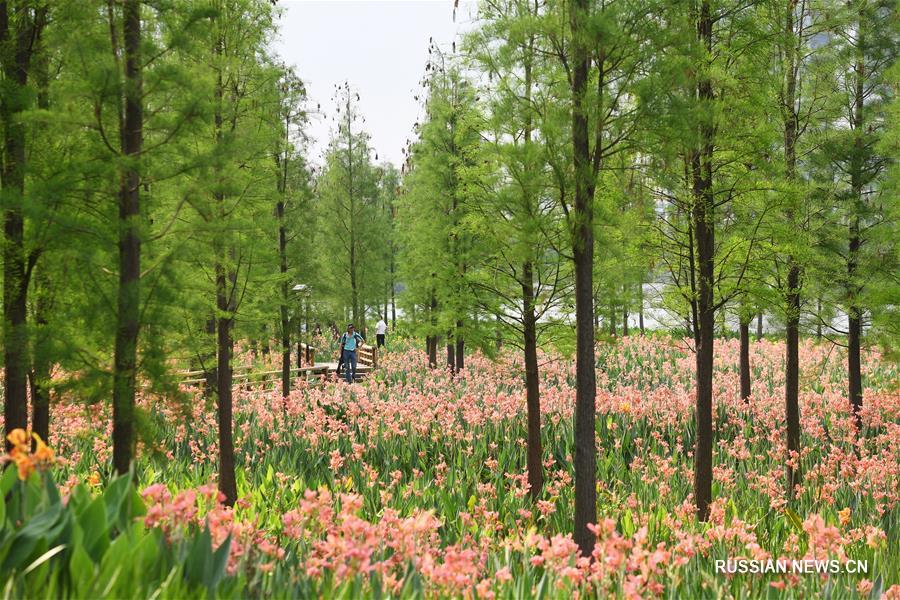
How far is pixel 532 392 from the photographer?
29.5 ft

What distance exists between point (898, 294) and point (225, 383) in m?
9.49

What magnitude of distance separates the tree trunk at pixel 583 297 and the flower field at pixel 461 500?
41cm

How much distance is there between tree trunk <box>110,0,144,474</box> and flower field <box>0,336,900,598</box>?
0.72 ft

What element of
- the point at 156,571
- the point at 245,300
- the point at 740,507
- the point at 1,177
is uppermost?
the point at 1,177

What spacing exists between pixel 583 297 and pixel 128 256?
13.8 ft

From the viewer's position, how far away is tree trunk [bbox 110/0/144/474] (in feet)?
17.8

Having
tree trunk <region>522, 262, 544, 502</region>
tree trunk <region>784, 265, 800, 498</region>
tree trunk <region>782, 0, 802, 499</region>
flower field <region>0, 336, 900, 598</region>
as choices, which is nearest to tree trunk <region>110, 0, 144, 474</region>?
flower field <region>0, 336, 900, 598</region>

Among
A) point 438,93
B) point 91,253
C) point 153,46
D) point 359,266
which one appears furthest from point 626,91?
point 359,266

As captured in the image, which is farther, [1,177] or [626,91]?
[626,91]

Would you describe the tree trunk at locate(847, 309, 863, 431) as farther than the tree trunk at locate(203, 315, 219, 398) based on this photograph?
Yes

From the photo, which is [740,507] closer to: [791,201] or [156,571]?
[791,201]

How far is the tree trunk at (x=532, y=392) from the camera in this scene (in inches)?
345

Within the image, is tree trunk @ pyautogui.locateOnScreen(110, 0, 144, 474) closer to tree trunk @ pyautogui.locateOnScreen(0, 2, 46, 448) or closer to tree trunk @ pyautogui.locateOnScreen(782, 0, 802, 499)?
tree trunk @ pyautogui.locateOnScreen(0, 2, 46, 448)

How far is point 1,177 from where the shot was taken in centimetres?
599
